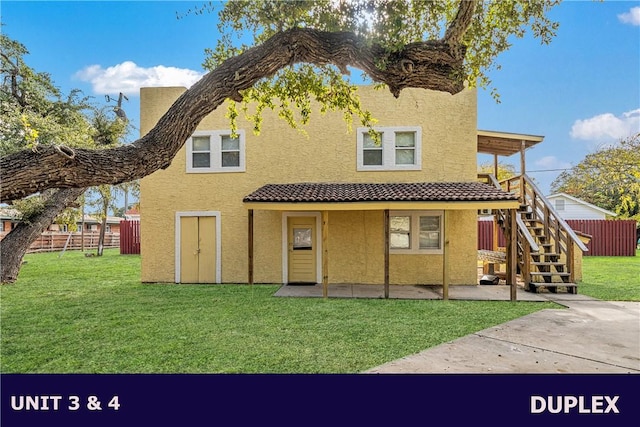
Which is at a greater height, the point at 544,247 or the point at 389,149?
the point at 389,149

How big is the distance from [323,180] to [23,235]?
10.4m

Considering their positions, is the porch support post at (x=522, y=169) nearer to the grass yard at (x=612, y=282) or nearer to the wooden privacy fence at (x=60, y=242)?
the grass yard at (x=612, y=282)

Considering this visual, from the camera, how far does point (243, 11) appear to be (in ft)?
19.7

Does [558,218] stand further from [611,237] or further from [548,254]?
[611,237]

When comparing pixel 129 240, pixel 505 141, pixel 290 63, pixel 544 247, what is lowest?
pixel 129 240

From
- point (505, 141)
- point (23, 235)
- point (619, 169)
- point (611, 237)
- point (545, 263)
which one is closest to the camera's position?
point (545, 263)

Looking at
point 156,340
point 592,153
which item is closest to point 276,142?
point 156,340

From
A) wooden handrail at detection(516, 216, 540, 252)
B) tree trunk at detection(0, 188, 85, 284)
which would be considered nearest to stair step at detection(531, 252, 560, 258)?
wooden handrail at detection(516, 216, 540, 252)

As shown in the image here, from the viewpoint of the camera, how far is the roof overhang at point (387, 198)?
766 cm

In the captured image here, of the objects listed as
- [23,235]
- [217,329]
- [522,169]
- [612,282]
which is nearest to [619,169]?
[612,282]

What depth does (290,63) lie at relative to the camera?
5574 mm

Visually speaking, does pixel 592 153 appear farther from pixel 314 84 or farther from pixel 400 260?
pixel 314 84

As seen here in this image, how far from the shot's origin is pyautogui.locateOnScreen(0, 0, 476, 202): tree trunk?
479 cm

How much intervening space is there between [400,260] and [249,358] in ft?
21.2
